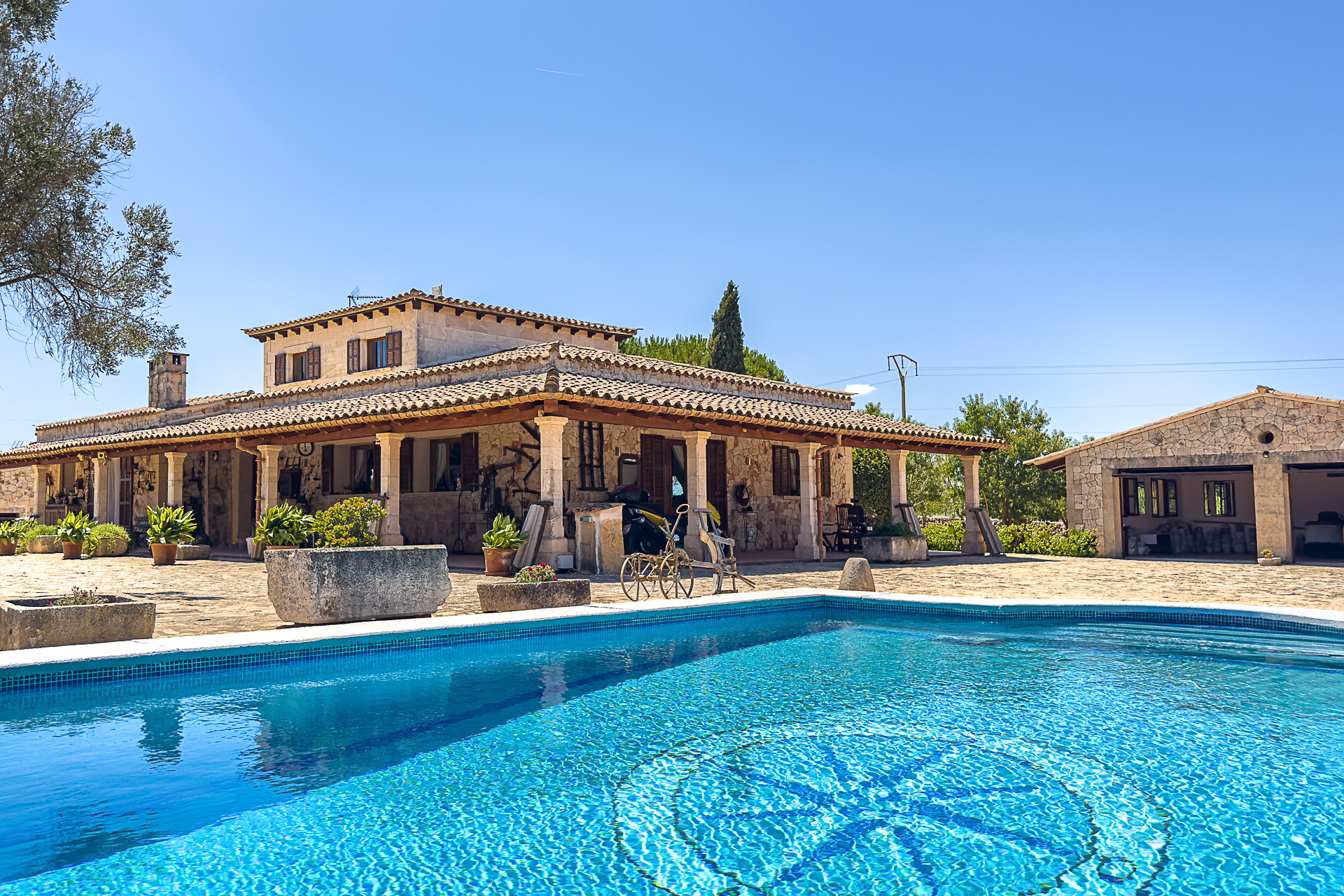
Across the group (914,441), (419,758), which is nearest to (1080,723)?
(419,758)

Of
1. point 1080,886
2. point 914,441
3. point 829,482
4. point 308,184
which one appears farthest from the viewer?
point 829,482

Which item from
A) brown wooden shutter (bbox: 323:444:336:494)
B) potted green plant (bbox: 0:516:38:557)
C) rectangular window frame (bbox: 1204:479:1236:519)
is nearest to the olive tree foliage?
brown wooden shutter (bbox: 323:444:336:494)

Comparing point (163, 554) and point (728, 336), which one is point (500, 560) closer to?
point (163, 554)

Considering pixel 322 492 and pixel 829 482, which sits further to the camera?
pixel 829 482

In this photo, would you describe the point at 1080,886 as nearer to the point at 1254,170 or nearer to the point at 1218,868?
the point at 1218,868

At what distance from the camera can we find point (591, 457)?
15484 millimetres

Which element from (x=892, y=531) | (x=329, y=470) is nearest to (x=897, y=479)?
(x=892, y=531)

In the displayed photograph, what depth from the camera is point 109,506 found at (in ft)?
74.4

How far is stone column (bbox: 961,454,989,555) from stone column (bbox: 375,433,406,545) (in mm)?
12216

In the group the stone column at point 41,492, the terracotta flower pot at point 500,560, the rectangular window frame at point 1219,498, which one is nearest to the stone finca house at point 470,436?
the terracotta flower pot at point 500,560

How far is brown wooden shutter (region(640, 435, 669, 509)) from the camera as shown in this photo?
16469mm

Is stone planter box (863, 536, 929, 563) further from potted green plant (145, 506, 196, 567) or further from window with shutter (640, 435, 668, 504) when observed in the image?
potted green plant (145, 506, 196, 567)

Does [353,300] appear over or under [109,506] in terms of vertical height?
over

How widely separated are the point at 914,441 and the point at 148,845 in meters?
16.3
